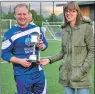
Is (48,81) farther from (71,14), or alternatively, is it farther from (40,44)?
(71,14)

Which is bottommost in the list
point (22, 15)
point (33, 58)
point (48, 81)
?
point (48, 81)

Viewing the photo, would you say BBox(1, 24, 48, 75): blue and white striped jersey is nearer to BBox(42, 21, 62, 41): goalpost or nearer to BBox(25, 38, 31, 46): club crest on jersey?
BBox(25, 38, 31, 46): club crest on jersey

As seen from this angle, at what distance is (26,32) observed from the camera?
13.7ft

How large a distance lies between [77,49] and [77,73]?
0.25m

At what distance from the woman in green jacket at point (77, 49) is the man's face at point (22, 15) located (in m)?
0.45

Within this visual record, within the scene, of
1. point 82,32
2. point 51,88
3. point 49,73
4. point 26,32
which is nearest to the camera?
point 82,32

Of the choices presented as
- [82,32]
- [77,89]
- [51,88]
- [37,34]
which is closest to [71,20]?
[82,32]

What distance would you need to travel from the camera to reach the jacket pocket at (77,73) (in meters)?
3.93

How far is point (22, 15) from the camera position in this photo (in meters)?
4.11

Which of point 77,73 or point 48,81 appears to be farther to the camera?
point 48,81

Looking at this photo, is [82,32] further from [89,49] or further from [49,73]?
[49,73]

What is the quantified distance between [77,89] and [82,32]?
61 centimetres

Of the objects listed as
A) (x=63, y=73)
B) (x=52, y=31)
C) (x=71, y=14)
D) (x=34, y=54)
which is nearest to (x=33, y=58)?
(x=34, y=54)

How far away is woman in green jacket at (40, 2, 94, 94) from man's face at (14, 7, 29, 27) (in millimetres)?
446
